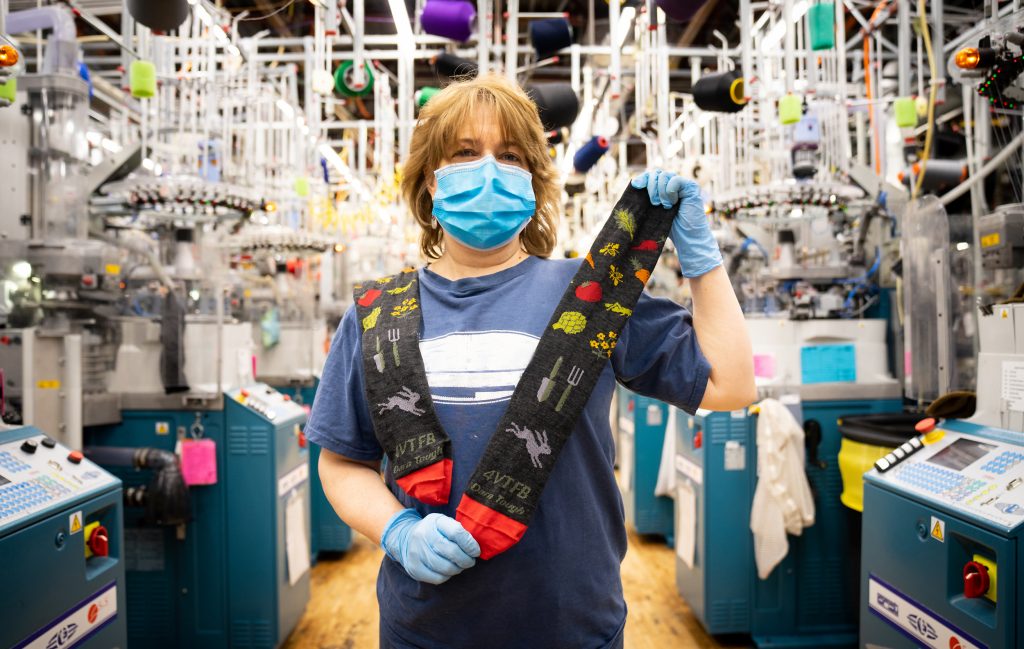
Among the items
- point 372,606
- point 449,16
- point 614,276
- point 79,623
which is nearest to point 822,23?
point 449,16

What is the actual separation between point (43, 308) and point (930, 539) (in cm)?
325

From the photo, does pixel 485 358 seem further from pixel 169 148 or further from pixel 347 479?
pixel 169 148

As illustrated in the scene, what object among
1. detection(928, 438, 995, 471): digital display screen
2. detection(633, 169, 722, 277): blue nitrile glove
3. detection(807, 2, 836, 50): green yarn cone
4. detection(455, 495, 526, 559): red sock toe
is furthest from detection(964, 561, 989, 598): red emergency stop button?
detection(807, 2, 836, 50): green yarn cone

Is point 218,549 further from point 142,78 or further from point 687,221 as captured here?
point 687,221

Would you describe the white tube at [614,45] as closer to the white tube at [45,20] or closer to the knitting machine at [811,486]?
the knitting machine at [811,486]

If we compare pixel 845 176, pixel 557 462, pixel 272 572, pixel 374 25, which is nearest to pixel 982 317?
pixel 845 176

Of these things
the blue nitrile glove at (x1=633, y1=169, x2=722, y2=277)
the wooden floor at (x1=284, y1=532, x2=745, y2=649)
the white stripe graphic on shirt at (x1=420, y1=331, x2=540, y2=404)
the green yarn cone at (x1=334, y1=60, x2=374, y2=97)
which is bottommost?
the wooden floor at (x1=284, y1=532, x2=745, y2=649)

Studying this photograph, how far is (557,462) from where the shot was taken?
1135 mm

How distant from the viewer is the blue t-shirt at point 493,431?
1101mm

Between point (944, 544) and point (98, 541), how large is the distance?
242 centimetres

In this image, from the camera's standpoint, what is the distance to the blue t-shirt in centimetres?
110

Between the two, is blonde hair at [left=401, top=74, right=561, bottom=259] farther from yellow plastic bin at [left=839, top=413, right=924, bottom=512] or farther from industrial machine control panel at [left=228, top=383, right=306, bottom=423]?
industrial machine control panel at [left=228, top=383, right=306, bottom=423]

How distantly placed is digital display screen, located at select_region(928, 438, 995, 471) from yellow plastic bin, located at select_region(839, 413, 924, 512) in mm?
594

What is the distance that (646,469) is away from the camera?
4.89 metres
